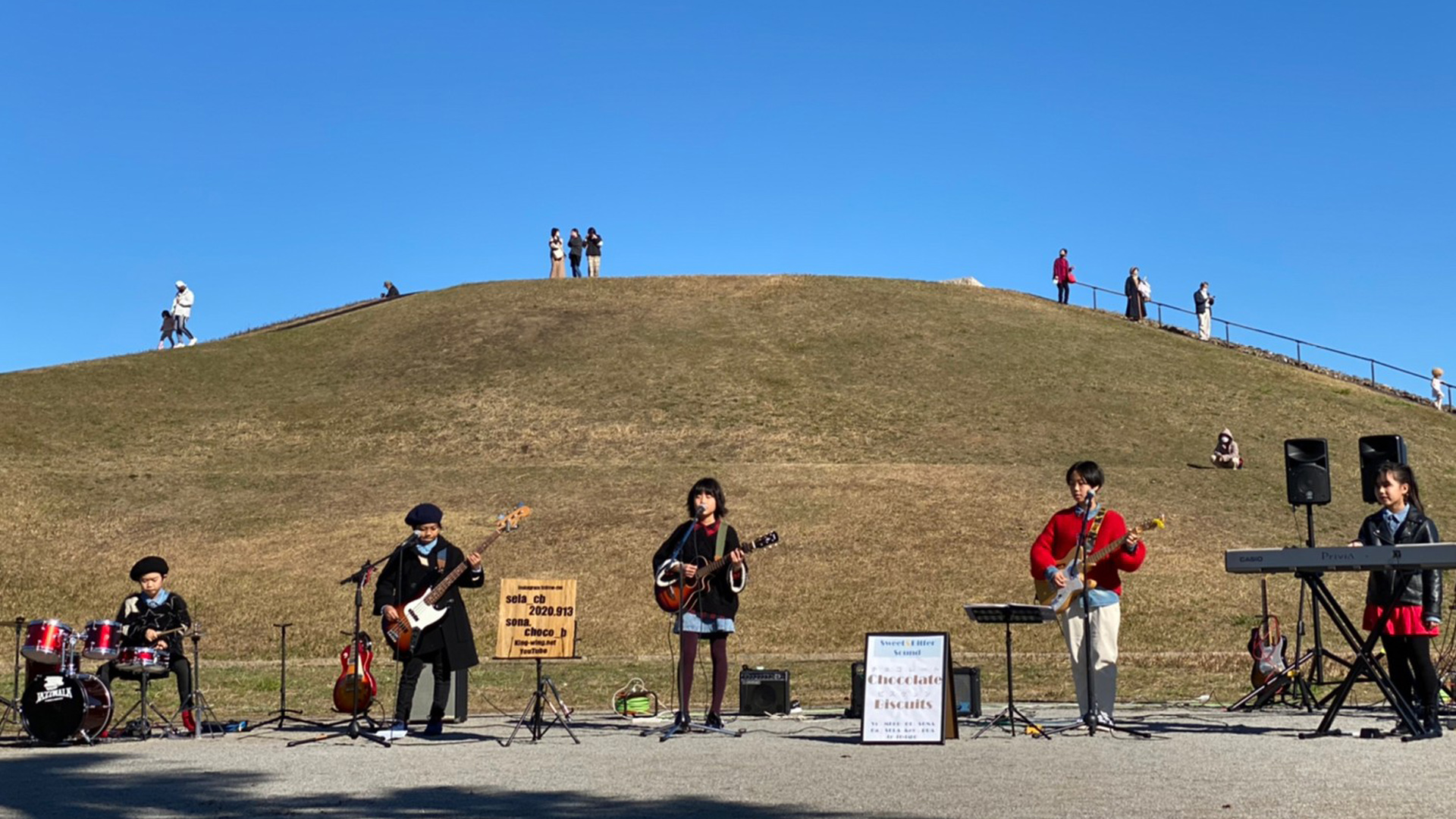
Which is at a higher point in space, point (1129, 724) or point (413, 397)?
point (413, 397)

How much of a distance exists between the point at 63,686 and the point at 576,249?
52.1m

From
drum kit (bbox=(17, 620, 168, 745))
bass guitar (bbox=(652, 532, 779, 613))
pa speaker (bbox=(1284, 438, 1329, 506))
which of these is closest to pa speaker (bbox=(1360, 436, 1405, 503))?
pa speaker (bbox=(1284, 438, 1329, 506))

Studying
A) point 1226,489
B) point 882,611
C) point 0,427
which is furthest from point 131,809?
point 0,427

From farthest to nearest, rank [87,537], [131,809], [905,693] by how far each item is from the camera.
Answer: [87,537], [905,693], [131,809]

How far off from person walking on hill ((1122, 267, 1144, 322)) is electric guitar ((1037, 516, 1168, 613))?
51076 mm

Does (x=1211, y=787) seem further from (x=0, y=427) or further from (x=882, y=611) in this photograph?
(x=0, y=427)

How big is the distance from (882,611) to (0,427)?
93.1 ft

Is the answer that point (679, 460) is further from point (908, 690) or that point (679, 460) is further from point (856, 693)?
point (908, 690)

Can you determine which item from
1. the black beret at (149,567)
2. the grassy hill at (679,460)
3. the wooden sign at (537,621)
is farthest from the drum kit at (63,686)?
the grassy hill at (679,460)

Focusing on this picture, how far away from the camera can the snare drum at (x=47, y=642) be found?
13516 mm

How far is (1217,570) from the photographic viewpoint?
2958 centimetres

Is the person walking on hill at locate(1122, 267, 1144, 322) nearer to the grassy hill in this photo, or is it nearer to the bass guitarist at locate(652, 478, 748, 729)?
the grassy hill

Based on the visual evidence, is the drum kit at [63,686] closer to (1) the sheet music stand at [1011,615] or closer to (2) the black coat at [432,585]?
(2) the black coat at [432,585]

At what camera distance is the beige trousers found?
1302 cm
